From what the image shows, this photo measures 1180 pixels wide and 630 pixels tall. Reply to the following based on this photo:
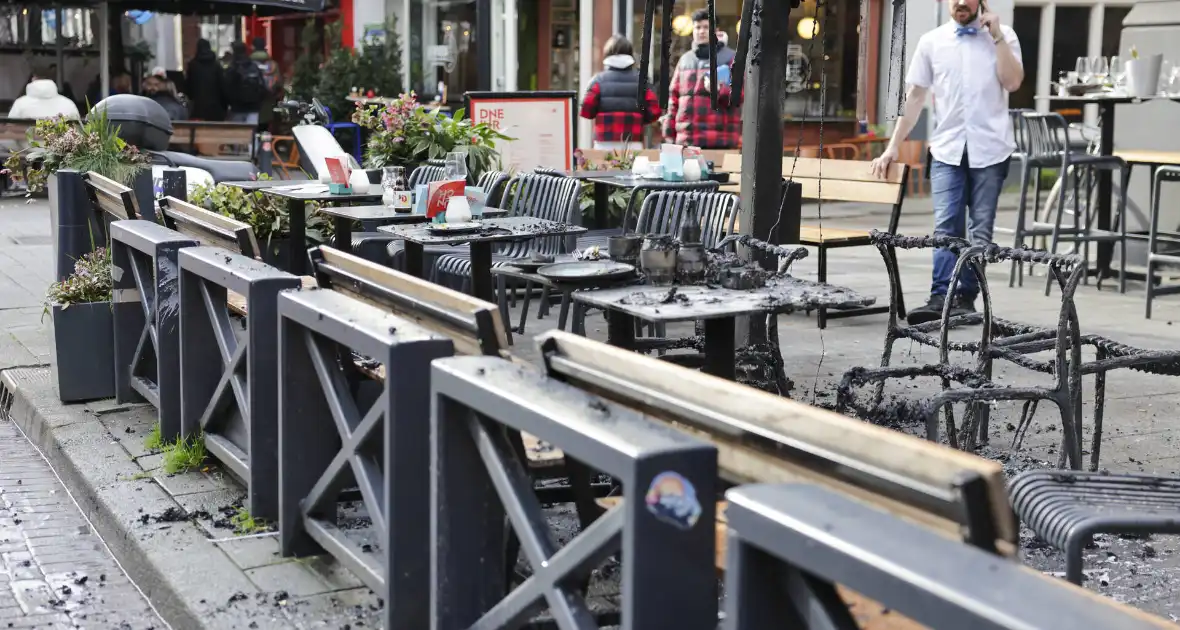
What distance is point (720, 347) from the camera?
5148 millimetres

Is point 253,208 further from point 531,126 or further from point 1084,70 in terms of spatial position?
point 1084,70

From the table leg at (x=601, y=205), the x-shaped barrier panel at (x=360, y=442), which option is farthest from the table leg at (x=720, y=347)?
the table leg at (x=601, y=205)

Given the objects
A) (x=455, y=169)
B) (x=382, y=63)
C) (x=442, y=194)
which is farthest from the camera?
(x=382, y=63)

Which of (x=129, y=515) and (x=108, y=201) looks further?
(x=108, y=201)

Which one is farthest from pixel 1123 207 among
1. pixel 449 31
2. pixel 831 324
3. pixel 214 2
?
pixel 449 31

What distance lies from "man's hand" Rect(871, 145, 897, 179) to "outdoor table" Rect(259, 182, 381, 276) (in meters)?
3.04

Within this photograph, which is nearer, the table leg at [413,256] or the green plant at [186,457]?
the green plant at [186,457]

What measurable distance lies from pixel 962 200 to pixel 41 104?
43.0ft

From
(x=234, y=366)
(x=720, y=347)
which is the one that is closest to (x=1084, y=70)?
(x=720, y=347)

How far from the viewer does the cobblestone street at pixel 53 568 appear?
4.21m

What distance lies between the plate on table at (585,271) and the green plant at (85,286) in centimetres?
221

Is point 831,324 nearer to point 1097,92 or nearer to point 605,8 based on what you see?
point 1097,92

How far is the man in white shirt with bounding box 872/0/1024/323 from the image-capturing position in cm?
812

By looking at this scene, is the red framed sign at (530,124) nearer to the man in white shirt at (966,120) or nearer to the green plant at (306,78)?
the man in white shirt at (966,120)
